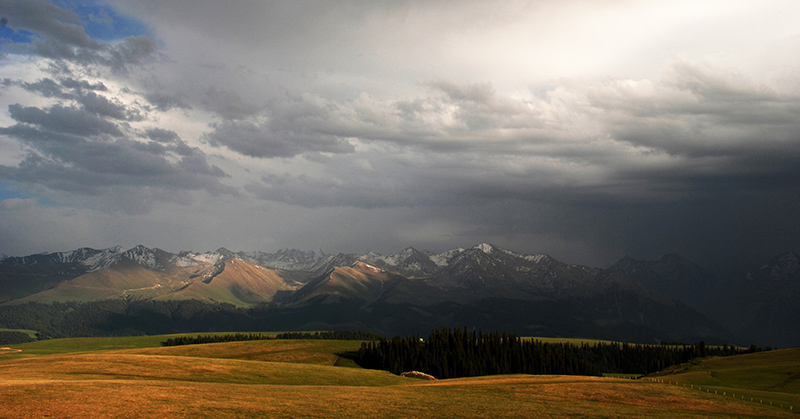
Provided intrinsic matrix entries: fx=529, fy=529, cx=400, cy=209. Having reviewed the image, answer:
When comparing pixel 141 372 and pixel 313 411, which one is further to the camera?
pixel 141 372

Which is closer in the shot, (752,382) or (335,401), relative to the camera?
(335,401)

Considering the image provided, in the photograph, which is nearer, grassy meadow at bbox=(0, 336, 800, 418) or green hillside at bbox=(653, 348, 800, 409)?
grassy meadow at bbox=(0, 336, 800, 418)

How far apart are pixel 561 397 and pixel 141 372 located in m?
75.6

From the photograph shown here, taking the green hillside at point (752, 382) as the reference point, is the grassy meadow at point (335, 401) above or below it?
above

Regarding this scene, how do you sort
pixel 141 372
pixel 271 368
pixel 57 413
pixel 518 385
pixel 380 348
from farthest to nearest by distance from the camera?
pixel 380 348, pixel 271 368, pixel 141 372, pixel 518 385, pixel 57 413

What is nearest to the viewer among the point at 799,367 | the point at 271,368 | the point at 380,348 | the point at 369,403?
the point at 369,403

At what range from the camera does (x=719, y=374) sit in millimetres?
131500

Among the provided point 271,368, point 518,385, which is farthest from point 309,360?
point 518,385

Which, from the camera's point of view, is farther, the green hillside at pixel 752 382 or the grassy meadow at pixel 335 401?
the green hillside at pixel 752 382

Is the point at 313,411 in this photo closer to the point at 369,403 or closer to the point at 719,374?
the point at 369,403

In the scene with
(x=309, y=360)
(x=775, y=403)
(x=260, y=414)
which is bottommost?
(x=309, y=360)

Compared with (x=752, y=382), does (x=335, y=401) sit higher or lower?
higher

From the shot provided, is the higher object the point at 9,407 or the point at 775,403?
the point at 9,407

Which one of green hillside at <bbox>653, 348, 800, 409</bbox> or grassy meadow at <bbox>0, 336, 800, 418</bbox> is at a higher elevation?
grassy meadow at <bbox>0, 336, 800, 418</bbox>
